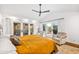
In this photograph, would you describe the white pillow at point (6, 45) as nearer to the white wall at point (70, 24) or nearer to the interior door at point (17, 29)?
the interior door at point (17, 29)

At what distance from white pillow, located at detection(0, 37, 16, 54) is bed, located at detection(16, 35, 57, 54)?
9 centimetres

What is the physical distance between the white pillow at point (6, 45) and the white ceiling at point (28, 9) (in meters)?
0.40

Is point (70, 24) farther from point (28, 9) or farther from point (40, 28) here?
point (28, 9)

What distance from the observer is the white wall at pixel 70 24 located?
1.86m

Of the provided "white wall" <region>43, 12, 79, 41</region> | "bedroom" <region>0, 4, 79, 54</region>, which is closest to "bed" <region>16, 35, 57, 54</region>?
"bedroom" <region>0, 4, 79, 54</region>

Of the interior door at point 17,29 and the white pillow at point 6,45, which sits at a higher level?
the interior door at point 17,29

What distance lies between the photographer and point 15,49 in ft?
6.04

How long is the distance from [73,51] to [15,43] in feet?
2.97

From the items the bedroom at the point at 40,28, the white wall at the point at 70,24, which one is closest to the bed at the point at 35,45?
the bedroom at the point at 40,28

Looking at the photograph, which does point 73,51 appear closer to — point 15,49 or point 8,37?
point 15,49

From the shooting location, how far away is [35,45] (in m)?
1.87

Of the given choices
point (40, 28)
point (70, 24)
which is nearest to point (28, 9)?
point (40, 28)

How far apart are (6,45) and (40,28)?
582 millimetres
